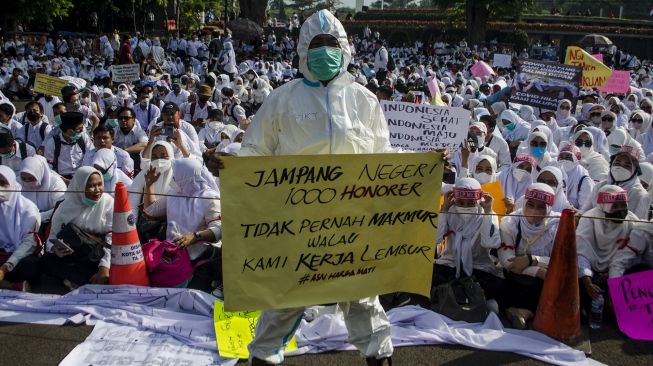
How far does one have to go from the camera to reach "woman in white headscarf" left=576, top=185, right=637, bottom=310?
4.70m

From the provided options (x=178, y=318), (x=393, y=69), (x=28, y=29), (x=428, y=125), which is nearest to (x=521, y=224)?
(x=428, y=125)

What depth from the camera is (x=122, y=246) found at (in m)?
4.82

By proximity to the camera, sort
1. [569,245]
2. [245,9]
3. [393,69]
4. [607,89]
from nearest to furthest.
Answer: [569,245], [607,89], [393,69], [245,9]

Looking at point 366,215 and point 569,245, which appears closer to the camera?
point 366,215

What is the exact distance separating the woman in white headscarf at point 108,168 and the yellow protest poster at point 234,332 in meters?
2.33

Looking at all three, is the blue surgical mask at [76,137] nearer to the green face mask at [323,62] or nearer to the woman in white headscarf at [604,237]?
the green face mask at [323,62]

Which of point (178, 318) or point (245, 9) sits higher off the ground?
point (245, 9)

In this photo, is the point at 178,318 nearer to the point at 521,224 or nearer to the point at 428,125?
the point at 521,224

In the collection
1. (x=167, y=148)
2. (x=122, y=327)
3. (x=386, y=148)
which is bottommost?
(x=122, y=327)

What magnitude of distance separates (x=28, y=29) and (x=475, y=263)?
1535 inches

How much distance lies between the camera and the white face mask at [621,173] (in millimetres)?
6105

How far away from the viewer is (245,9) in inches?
1660

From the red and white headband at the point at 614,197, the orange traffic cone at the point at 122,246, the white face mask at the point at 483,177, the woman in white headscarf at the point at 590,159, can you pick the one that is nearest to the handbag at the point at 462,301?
the red and white headband at the point at 614,197

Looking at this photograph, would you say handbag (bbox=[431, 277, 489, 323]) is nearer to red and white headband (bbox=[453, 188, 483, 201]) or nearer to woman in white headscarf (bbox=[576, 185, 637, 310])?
red and white headband (bbox=[453, 188, 483, 201])
